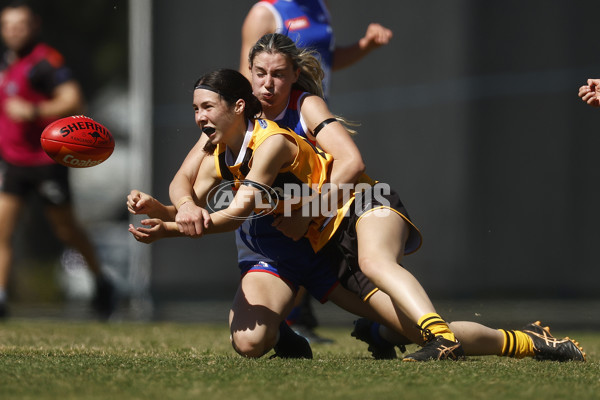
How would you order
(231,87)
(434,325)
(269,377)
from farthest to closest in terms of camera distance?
(231,87) < (434,325) < (269,377)

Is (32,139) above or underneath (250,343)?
above

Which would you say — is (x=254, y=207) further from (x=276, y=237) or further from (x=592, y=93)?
(x=592, y=93)

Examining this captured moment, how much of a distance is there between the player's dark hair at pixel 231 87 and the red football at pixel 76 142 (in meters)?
0.51

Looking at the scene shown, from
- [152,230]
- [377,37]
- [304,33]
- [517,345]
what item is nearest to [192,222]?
[152,230]

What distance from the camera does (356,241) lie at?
3.92 meters

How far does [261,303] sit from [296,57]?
1.14 metres

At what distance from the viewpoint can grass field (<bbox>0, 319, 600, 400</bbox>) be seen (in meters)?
2.71

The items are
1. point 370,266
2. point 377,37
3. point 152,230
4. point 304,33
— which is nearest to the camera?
point 152,230

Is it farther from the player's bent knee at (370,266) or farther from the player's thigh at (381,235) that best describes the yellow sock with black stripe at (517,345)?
the player's bent knee at (370,266)

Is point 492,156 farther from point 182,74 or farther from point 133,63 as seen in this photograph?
point 133,63

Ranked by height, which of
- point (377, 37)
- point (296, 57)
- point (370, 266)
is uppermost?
point (377, 37)

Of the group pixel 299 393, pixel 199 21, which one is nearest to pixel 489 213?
pixel 199 21

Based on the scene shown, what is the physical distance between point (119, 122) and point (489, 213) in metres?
5.03

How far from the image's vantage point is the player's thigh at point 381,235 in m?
3.67
